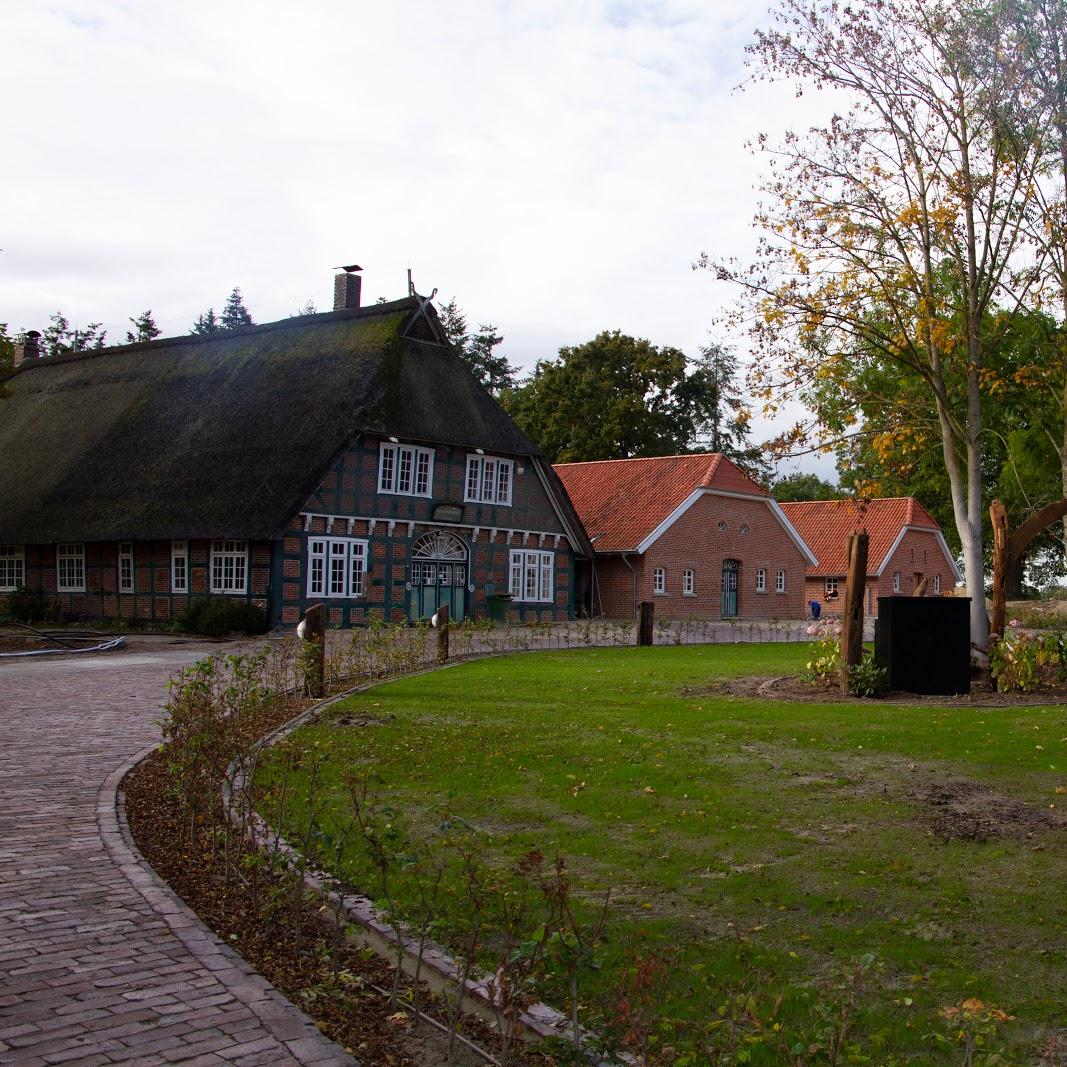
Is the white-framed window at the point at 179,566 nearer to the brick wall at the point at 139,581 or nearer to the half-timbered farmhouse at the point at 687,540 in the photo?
the brick wall at the point at 139,581

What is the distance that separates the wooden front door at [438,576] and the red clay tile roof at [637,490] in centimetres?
666

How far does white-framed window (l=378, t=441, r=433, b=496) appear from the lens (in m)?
30.9

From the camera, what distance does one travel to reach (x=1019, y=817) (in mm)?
7531

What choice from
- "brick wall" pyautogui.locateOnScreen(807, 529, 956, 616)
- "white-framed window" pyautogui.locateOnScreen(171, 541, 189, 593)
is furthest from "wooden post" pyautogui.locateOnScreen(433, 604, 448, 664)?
"brick wall" pyautogui.locateOnScreen(807, 529, 956, 616)

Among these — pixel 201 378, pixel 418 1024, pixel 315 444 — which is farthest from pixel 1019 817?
pixel 201 378

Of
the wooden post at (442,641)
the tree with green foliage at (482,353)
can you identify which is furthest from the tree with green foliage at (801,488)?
the wooden post at (442,641)

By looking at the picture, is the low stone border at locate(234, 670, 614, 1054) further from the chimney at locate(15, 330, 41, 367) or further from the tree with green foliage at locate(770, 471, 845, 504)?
the tree with green foliage at locate(770, 471, 845, 504)

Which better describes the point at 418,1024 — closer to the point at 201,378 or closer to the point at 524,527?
the point at 524,527

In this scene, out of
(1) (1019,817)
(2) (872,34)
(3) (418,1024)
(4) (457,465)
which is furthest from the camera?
(4) (457,465)

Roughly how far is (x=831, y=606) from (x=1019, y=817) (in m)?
43.7

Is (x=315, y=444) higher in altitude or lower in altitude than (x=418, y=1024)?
higher

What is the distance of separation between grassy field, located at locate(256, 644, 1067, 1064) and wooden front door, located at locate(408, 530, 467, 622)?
1866 cm

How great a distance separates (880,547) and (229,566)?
31742 mm

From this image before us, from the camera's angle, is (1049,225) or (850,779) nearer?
(850,779)
